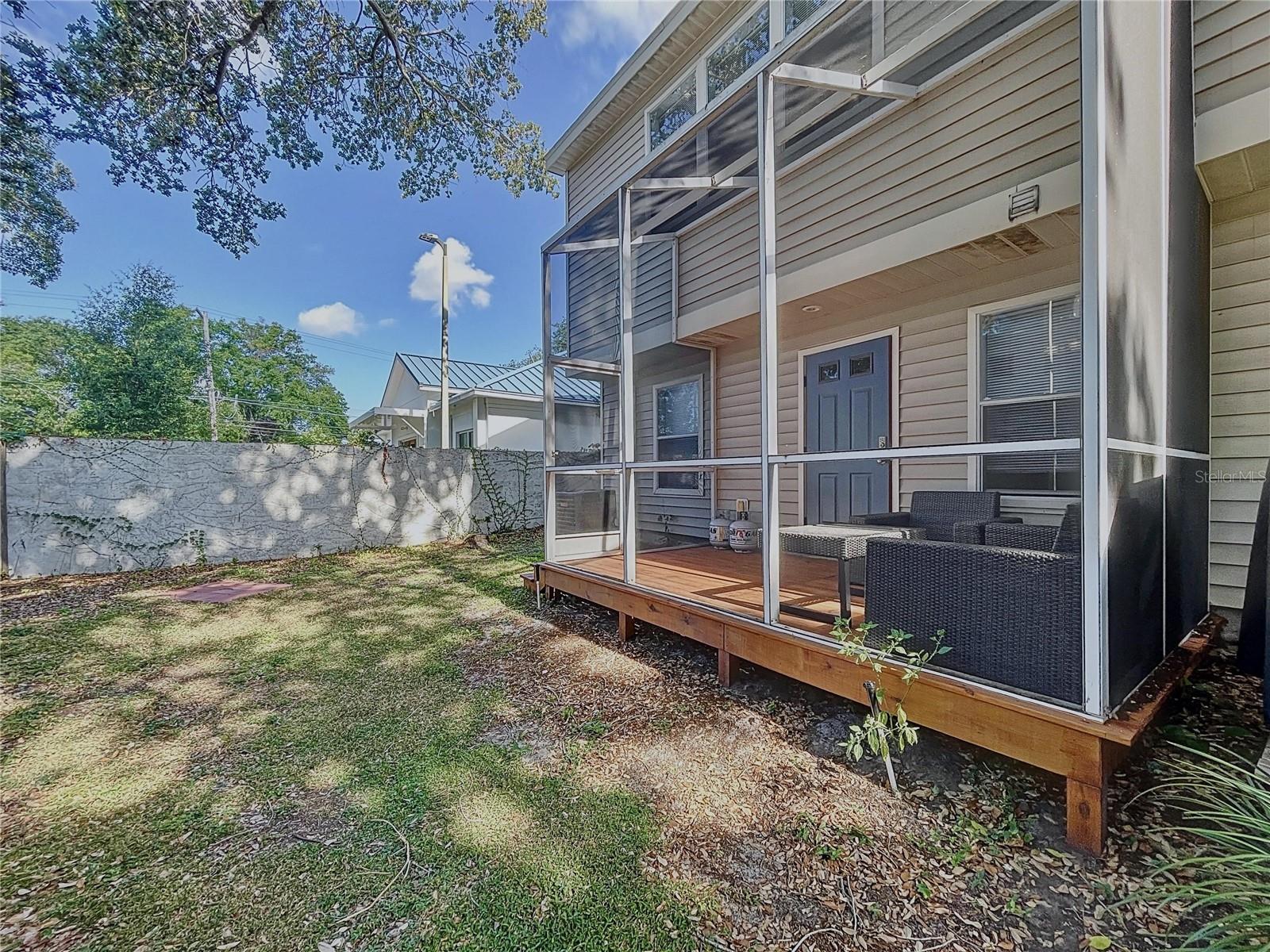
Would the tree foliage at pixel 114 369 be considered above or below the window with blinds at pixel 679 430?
above

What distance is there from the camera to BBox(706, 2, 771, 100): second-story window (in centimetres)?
539

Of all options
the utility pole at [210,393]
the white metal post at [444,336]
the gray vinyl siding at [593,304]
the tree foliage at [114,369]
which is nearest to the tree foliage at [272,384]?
the utility pole at [210,393]

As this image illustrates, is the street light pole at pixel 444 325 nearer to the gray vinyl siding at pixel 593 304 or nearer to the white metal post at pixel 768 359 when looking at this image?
the gray vinyl siding at pixel 593 304

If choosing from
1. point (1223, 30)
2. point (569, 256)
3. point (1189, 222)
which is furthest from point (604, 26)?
point (1189, 222)

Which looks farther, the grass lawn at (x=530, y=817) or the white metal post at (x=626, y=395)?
the white metal post at (x=626, y=395)

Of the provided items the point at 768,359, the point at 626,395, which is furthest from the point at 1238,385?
the point at 626,395

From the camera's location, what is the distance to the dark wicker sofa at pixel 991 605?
74.4 inches

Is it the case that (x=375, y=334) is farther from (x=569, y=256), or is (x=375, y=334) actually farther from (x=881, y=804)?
(x=881, y=804)

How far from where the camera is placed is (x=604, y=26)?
284 inches

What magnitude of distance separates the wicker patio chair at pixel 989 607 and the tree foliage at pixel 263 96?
7407 mm

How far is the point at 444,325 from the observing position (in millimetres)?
12492

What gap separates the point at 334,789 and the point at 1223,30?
6.25 m

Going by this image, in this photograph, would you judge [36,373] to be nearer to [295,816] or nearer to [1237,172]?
[295,816]

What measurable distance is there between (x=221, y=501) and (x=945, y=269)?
30.8 feet
